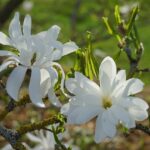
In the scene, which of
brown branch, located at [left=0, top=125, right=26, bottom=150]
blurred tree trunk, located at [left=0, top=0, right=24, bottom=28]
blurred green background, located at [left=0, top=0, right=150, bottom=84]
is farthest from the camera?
blurred green background, located at [left=0, top=0, right=150, bottom=84]

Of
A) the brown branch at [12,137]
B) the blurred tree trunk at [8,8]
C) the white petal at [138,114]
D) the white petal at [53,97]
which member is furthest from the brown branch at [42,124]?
the blurred tree trunk at [8,8]

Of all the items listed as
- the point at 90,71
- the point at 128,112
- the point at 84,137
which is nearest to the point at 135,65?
the point at 90,71

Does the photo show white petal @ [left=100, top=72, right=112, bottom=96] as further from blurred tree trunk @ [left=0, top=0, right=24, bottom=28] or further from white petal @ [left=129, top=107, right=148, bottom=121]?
blurred tree trunk @ [left=0, top=0, right=24, bottom=28]

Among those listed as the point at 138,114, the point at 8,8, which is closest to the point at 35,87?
the point at 138,114

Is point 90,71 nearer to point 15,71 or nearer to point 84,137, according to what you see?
point 15,71

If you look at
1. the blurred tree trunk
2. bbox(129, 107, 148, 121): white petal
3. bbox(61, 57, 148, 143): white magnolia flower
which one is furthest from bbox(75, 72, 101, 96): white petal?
the blurred tree trunk

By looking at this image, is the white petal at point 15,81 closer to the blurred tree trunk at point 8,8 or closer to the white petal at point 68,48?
the white petal at point 68,48
